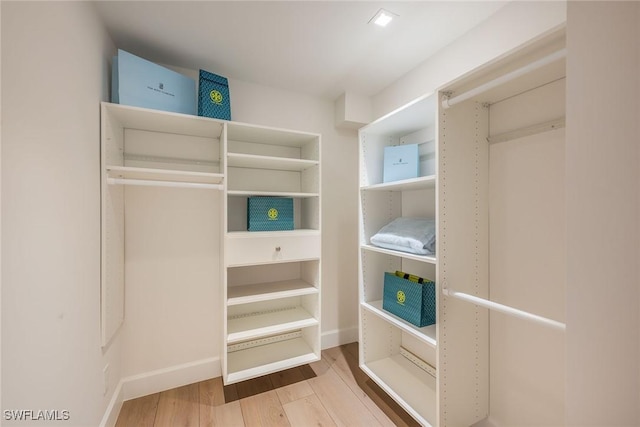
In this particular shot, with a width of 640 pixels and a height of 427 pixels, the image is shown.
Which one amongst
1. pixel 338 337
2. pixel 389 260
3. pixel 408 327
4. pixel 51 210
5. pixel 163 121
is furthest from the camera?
pixel 338 337

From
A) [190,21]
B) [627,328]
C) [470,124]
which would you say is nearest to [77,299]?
[190,21]

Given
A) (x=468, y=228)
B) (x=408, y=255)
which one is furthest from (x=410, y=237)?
(x=468, y=228)

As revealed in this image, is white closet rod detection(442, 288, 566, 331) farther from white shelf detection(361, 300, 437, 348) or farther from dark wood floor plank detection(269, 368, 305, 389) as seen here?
dark wood floor plank detection(269, 368, 305, 389)

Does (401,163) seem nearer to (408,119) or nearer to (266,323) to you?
(408,119)

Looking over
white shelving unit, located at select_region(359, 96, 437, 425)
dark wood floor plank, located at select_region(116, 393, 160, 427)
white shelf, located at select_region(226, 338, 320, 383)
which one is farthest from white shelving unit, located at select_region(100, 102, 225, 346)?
white shelving unit, located at select_region(359, 96, 437, 425)

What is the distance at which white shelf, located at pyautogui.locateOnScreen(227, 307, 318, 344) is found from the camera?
1.72 meters

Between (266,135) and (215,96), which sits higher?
(215,96)

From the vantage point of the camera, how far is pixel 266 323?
1.91 m

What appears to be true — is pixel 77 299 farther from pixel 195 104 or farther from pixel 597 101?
pixel 597 101

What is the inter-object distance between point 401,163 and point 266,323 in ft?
4.89

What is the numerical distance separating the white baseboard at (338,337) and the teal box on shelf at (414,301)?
93 cm

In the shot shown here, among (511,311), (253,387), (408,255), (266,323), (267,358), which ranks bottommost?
(253,387)

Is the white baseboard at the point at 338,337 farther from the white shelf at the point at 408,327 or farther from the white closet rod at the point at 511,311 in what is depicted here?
the white closet rod at the point at 511,311

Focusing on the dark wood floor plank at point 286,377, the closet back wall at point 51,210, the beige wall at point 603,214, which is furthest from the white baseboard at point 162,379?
the beige wall at point 603,214
